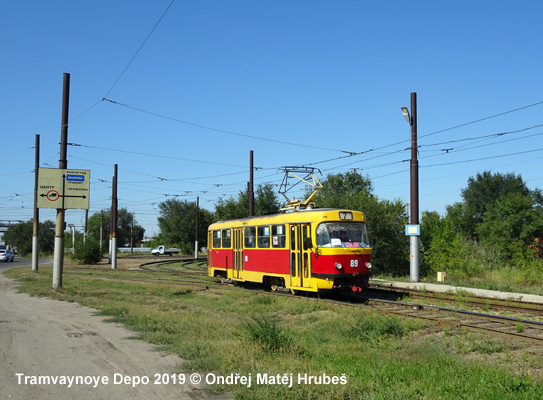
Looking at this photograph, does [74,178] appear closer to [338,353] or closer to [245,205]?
[338,353]

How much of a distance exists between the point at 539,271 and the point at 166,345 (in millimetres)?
19934

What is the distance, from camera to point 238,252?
21609mm

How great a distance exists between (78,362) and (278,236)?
10448mm

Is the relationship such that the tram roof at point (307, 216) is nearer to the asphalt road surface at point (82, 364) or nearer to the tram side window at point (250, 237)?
the tram side window at point (250, 237)

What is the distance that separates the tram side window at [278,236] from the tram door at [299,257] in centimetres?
59

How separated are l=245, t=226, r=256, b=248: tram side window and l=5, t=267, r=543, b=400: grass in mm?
5641

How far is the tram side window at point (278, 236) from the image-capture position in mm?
17516

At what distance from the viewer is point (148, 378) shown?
7.10 m

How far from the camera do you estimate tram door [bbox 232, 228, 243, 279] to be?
21.2m

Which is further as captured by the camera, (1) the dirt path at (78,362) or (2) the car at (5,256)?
(2) the car at (5,256)

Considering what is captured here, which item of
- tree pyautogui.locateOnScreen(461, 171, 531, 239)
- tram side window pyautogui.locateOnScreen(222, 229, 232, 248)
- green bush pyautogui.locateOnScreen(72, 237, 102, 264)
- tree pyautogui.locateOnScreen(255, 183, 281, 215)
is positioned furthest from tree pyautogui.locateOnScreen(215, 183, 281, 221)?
tree pyautogui.locateOnScreen(461, 171, 531, 239)

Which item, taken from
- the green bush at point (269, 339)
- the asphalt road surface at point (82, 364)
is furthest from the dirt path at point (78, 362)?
the green bush at point (269, 339)

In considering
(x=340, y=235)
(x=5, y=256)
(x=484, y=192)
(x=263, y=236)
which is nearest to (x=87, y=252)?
(x=5, y=256)

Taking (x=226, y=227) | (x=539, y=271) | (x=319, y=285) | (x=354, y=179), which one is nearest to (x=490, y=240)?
(x=354, y=179)
